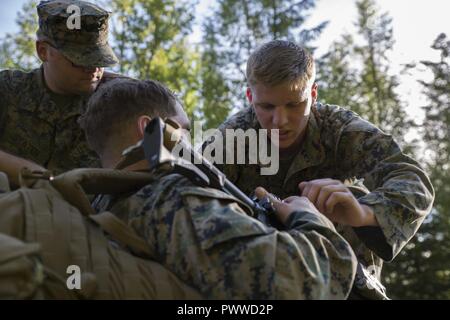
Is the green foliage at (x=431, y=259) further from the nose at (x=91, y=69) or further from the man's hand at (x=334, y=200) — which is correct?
the man's hand at (x=334, y=200)

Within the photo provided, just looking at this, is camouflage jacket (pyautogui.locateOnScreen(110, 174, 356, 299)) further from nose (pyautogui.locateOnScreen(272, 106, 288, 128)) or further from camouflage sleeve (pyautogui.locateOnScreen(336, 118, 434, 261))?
nose (pyautogui.locateOnScreen(272, 106, 288, 128))

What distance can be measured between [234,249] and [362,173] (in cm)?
217

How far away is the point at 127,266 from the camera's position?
7.81 feet

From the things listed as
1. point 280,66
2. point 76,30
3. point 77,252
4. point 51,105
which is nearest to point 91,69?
point 76,30

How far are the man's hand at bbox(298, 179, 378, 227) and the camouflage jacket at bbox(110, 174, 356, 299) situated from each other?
72 centimetres

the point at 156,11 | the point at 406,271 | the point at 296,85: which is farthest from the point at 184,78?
the point at 296,85

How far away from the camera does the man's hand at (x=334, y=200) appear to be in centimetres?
335

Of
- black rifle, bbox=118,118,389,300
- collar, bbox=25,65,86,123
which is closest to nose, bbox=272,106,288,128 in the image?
black rifle, bbox=118,118,389,300

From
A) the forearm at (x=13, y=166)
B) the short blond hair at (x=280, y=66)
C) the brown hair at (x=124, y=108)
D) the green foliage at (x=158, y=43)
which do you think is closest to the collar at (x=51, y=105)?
the forearm at (x=13, y=166)

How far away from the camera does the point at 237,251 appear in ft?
7.65

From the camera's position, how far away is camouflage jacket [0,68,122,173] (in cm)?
525

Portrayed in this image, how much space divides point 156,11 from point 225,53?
265 centimetres

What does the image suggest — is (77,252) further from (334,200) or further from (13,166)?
(13,166)
